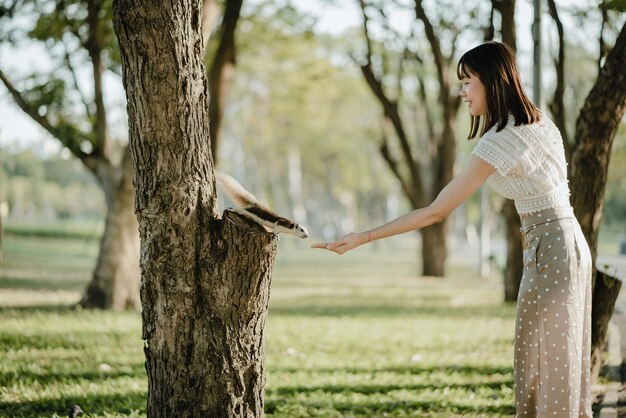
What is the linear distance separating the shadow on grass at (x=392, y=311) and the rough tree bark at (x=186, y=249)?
7.78 meters

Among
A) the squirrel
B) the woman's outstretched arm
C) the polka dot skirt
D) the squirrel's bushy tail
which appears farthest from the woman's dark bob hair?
the squirrel's bushy tail

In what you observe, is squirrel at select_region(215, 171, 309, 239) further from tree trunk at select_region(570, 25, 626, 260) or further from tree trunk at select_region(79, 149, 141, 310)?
tree trunk at select_region(79, 149, 141, 310)

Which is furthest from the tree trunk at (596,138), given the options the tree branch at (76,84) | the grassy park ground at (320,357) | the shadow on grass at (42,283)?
the shadow on grass at (42,283)

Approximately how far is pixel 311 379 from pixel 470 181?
→ 350 centimetres

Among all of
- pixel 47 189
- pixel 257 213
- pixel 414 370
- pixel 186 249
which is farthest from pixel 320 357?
pixel 47 189

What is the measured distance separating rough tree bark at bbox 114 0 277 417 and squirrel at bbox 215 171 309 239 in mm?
63

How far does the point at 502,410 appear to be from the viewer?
18.3ft

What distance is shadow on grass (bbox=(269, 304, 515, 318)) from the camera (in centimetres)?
1173

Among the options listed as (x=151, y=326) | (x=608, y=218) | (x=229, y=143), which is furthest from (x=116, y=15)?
(x=608, y=218)

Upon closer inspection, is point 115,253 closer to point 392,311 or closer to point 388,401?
point 392,311

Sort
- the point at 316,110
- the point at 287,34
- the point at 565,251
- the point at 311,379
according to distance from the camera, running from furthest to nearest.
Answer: the point at 316,110
the point at 287,34
the point at 311,379
the point at 565,251

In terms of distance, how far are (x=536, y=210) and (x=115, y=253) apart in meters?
8.71

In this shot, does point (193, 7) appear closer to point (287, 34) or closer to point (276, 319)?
point (276, 319)

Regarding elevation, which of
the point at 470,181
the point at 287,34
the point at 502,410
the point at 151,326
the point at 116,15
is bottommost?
the point at 502,410
